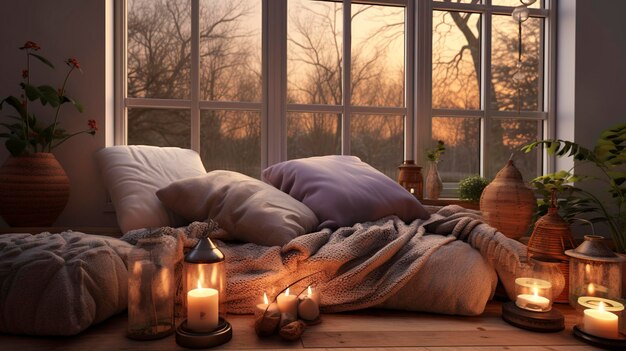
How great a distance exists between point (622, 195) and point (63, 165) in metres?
2.97

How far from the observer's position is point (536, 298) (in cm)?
119

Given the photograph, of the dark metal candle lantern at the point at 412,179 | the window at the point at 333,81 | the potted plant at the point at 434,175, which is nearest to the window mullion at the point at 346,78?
the window at the point at 333,81

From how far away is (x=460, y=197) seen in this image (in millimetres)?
2273

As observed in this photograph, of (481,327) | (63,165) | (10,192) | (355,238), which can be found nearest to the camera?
(481,327)

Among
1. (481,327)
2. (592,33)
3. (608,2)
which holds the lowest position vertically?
(481,327)

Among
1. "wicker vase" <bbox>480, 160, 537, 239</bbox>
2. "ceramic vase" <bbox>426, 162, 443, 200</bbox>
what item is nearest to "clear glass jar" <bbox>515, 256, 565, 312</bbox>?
"wicker vase" <bbox>480, 160, 537, 239</bbox>

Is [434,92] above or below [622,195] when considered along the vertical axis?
above

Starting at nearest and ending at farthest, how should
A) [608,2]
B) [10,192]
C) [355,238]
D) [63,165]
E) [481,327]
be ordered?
1. [481,327]
2. [355,238]
3. [10,192]
4. [63,165]
5. [608,2]

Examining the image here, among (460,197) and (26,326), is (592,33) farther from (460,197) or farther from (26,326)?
(26,326)

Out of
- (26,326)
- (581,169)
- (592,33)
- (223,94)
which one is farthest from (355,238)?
(592,33)

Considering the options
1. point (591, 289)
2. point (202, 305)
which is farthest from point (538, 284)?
point (202, 305)

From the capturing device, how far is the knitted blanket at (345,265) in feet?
4.06

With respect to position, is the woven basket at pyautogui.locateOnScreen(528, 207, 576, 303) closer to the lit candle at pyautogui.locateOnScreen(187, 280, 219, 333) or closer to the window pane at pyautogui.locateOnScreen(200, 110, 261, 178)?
the lit candle at pyautogui.locateOnScreen(187, 280, 219, 333)

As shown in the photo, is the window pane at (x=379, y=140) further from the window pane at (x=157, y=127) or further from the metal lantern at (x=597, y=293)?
the metal lantern at (x=597, y=293)
